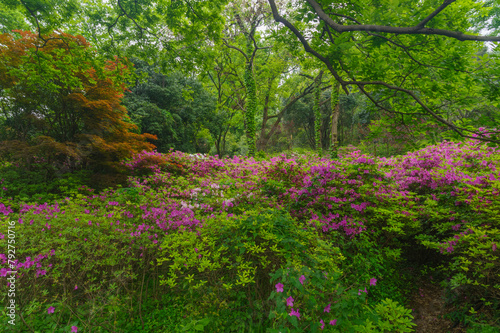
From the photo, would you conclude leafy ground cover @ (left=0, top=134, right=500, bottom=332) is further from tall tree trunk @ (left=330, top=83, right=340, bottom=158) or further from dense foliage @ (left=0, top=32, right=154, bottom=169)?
tall tree trunk @ (left=330, top=83, right=340, bottom=158)

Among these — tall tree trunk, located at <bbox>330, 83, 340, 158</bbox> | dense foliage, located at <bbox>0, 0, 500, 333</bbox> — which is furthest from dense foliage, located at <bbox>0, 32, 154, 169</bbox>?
tall tree trunk, located at <bbox>330, 83, 340, 158</bbox>

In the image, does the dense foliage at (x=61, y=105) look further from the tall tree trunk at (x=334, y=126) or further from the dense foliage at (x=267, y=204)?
the tall tree trunk at (x=334, y=126)

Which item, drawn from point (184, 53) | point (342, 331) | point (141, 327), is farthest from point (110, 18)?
point (342, 331)

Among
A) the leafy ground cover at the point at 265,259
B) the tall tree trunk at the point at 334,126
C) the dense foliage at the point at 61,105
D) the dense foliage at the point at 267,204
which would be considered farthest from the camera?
the tall tree trunk at the point at 334,126

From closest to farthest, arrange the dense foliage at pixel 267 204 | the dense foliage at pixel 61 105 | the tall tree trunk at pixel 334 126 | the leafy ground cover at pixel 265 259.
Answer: the leafy ground cover at pixel 265 259
the dense foliage at pixel 267 204
the dense foliage at pixel 61 105
the tall tree trunk at pixel 334 126

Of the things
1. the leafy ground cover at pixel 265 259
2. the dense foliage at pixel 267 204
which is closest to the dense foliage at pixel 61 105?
the dense foliage at pixel 267 204

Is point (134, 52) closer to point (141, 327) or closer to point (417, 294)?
point (141, 327)

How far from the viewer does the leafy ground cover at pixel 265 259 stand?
69.6 inches

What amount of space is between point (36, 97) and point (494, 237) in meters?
8.43

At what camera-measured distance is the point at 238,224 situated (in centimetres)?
229

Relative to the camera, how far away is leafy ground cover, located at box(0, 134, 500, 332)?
1.77 m

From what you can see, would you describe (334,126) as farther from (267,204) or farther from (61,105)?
(61,105)

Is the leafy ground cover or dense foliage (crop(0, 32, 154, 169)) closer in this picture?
the leafy ground cover

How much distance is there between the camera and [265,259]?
79.0 inches
